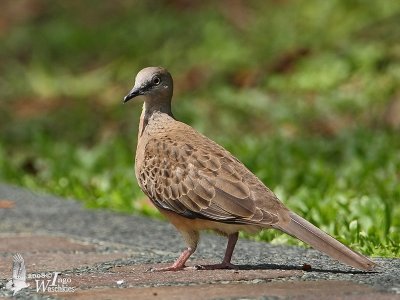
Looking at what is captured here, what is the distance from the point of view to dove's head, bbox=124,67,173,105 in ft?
22.9

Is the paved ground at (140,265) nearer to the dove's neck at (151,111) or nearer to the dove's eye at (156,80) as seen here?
the dove's neck at (151,111)

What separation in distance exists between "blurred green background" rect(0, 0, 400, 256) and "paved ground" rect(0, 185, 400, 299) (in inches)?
27.1

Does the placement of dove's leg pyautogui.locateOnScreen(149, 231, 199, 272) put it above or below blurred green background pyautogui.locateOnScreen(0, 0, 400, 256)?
below

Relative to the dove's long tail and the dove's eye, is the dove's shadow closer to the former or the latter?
the dove's long tail

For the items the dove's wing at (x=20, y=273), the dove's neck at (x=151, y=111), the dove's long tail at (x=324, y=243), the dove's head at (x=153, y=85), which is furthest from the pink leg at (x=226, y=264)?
the dove's head at (x=153, y=85)

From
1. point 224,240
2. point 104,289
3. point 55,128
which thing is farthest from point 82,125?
point 104,289

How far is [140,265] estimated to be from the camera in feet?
20.1

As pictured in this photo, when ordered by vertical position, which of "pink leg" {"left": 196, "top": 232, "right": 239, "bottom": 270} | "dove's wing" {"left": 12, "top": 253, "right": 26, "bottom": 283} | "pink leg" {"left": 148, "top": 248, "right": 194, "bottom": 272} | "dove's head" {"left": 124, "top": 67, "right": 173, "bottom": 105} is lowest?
"dove's wing" {"left": 12, "top": 253, "right": 26, "bottom": 283}

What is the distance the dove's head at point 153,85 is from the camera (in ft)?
22.9

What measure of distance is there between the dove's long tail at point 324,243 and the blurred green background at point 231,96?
121cm

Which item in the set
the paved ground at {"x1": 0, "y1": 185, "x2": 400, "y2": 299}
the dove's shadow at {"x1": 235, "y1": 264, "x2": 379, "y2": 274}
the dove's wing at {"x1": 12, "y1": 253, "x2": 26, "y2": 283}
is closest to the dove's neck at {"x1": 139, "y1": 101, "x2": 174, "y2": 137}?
the paved ground at {"x1": 0, "y1": 185, "x2": 400, "y2": 299}

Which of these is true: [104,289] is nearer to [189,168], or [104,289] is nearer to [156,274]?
[156,274]

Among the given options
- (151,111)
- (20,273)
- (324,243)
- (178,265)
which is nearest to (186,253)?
(178,265)

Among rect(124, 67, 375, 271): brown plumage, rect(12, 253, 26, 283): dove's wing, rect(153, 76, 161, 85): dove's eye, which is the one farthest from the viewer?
rect(153, 76, 161, 85): dove's eye
